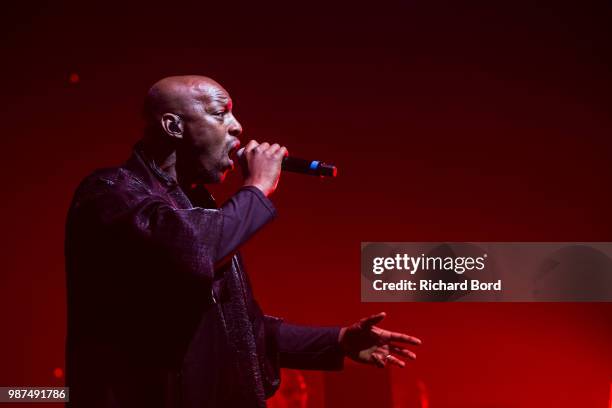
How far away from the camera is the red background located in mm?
3104

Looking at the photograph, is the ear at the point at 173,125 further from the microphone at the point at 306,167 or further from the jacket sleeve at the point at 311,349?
the jacket sleeve at the point at 311,349

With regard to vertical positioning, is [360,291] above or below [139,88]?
below

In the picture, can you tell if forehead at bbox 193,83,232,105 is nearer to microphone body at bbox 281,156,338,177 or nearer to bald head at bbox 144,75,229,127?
bald head at bbox 144,75,229,127

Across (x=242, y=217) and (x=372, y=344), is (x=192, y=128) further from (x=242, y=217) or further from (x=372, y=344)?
(x=372, y=344)

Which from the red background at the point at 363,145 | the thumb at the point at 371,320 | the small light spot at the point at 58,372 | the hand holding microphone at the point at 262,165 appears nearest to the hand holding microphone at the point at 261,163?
the hand holding microphone at the point at 262,165

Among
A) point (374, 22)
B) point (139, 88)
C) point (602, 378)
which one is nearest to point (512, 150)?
point (374, 22)

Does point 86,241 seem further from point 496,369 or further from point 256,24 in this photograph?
point 496,369

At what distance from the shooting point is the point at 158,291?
4.11 feet

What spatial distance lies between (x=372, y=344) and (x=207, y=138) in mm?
721

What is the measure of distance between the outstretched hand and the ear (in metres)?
0.69

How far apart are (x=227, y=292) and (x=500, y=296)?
6.87ft

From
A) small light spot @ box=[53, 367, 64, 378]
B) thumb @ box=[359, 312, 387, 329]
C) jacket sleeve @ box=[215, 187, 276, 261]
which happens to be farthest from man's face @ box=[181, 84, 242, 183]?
small light spot @ box=[53, 367, 64, 378]

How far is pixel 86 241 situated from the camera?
1271mm

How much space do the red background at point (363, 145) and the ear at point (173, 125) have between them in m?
1.60
